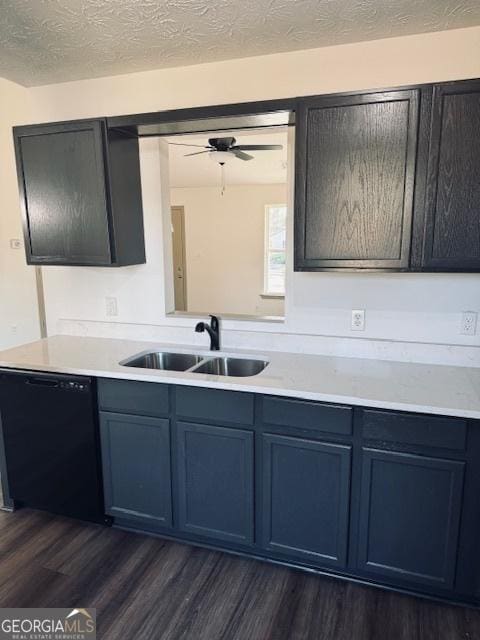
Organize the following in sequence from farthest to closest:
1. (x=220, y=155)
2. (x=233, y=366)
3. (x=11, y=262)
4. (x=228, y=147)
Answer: (x=11, y=262) → (x=220, y=155) → (x=228, y=147) → (x=233, y=366)

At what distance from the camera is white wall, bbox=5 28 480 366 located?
80.0 inches

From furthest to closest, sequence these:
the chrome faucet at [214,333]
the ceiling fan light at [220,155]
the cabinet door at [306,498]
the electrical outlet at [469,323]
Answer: the ceiling fan light at [220,155] → the chrome faucet at [214,333] → the electrical outlet at [469,323] → the cabinet door at [306,498]

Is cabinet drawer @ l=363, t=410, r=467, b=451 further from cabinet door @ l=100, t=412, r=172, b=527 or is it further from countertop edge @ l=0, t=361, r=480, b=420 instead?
cabinet door @ l=100, t=412, r=172, b=527

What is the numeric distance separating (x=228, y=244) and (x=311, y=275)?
4482 millimetres

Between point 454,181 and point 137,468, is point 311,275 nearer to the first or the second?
point 454,181

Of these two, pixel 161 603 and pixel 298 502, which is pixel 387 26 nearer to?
pixel 298 502

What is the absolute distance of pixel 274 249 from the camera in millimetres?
6523

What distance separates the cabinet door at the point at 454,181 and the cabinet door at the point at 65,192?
163 cm

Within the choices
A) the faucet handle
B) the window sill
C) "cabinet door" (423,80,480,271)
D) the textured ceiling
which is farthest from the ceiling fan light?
the window sill

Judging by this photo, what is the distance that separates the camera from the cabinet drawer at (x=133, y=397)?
2.04 m

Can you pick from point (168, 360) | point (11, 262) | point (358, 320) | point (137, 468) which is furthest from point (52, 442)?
point (11, 262)

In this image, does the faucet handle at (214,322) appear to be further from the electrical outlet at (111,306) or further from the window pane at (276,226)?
the window pane at (276,226)

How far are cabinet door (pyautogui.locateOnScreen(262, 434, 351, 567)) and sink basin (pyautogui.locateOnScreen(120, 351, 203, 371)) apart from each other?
74 cm

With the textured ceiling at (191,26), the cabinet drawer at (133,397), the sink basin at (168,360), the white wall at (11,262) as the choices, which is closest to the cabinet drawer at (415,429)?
the cabinet drawer at (133,397)
